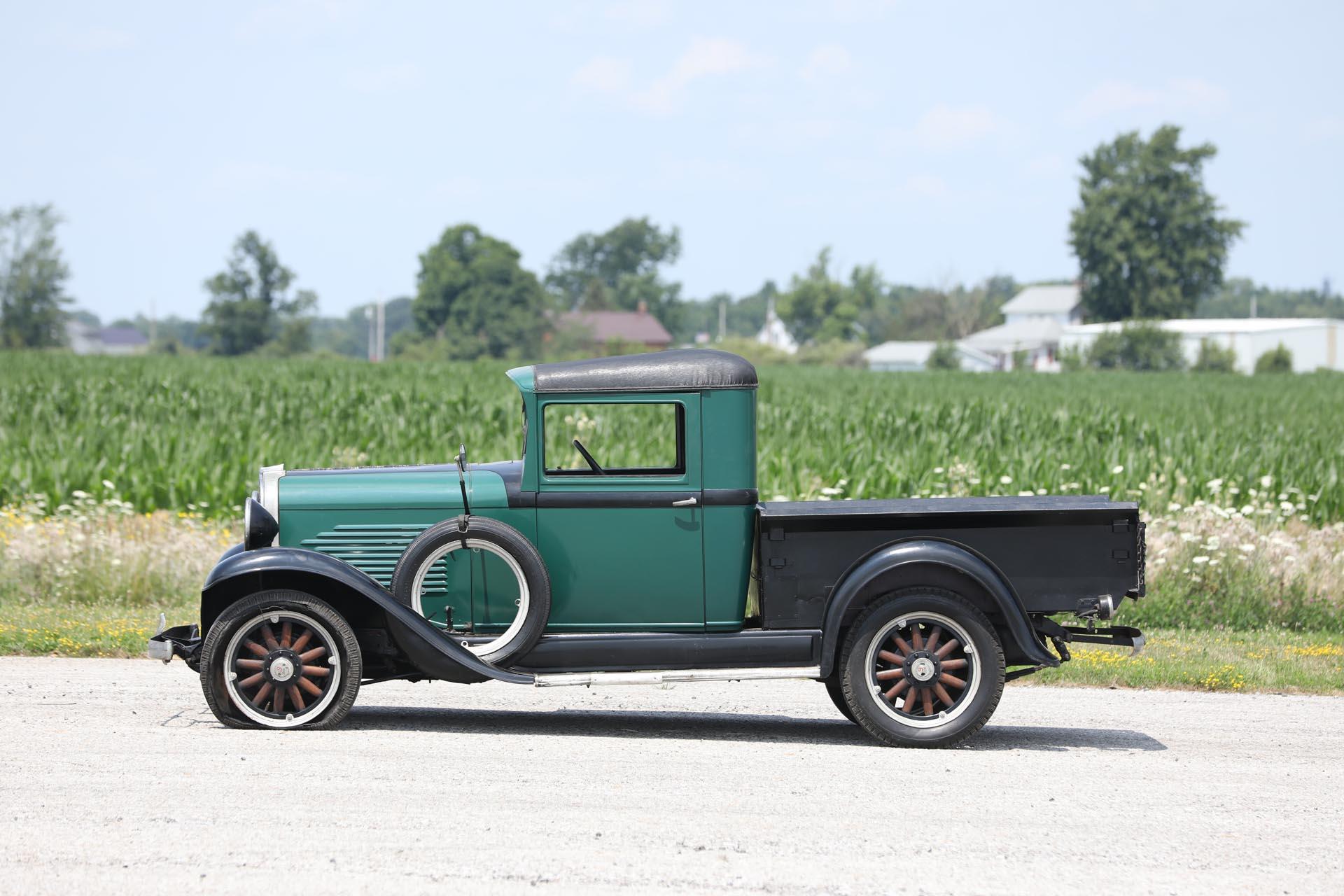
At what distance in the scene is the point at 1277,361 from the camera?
259 ft

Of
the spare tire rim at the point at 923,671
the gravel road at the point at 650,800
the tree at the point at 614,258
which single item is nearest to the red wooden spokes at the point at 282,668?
the gravel road at the point at 650,800

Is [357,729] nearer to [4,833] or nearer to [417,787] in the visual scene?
[417,787]

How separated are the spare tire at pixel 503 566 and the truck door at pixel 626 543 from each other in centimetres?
18

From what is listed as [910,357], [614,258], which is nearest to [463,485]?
[910,357]

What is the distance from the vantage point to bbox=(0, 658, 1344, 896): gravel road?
4566 millimetres

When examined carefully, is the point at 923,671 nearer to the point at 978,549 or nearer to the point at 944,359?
the point at 978,549

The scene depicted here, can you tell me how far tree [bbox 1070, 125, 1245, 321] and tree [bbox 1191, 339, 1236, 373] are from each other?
97.4 feet

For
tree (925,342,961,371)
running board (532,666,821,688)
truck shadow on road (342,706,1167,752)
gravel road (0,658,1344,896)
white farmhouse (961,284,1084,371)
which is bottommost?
truck shadow on road (342,706,1167,752)

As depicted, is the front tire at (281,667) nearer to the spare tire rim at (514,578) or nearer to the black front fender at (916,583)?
the spare tire rim at (514,578)

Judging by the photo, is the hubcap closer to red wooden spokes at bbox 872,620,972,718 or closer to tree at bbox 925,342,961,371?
red wooden spokes at bbox 872,620,972,718

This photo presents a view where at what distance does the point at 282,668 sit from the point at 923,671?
327 cm

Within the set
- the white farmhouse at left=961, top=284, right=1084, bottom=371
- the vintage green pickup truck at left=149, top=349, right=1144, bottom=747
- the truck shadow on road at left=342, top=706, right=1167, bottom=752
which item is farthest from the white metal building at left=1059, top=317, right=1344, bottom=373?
the vintage green pickup truck at left=149, top=349, right=1144, bottom=747

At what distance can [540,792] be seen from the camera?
5.54m

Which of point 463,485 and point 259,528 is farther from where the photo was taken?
point 259,528
